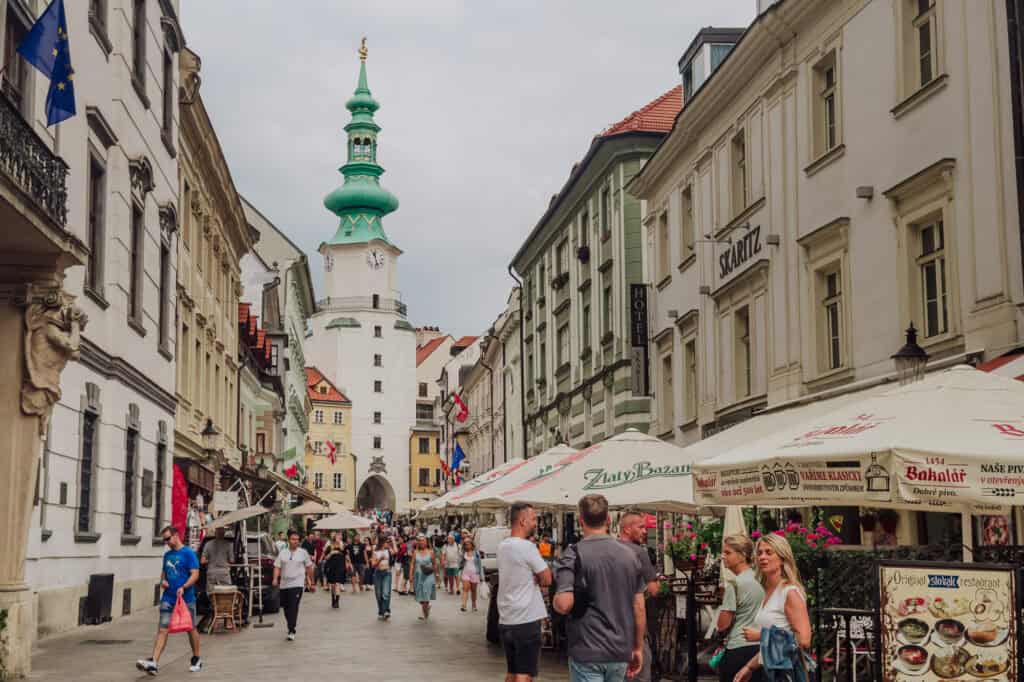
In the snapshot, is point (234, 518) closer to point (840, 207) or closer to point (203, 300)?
point (840, 207)

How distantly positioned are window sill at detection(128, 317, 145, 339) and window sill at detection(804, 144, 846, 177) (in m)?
12.0

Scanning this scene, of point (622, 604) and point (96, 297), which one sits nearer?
point (622, 604)

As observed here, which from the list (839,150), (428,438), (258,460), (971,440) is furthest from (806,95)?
(428,438)

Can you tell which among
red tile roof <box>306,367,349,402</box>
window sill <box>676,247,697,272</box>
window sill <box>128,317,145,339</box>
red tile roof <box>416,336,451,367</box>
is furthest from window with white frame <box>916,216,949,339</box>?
red tile roof <box>416,336,451,367</box>

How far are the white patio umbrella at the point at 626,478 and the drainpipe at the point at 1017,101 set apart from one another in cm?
478

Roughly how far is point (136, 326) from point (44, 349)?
1045 centimetres

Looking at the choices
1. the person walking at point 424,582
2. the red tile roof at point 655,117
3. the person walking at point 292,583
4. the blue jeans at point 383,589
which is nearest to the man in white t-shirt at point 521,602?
the person walking at point 292,583

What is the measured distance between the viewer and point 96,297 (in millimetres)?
21781

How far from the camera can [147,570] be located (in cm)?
2697

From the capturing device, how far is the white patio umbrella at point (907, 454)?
960 cm

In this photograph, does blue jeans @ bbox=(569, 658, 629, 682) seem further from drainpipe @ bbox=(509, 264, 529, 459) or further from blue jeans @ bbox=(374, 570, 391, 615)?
drainpipe @ bbox=(509, 264, 529, 459)

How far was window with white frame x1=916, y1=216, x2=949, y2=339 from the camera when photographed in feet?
58.4

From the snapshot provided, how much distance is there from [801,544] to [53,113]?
9.61 m

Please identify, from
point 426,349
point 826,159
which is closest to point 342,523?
point 826,159
